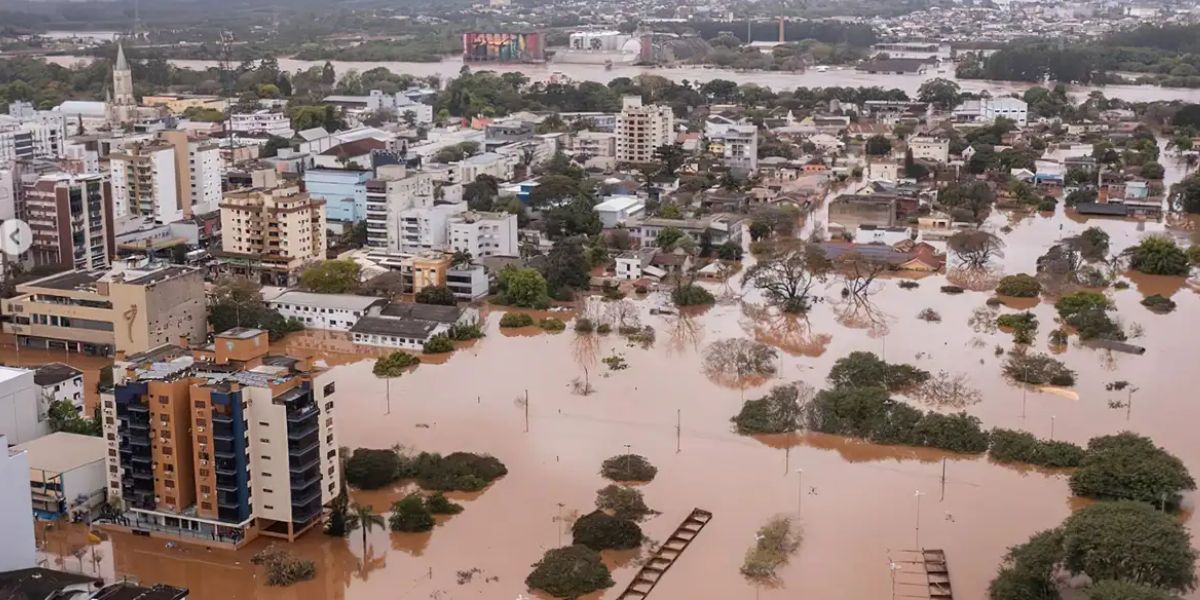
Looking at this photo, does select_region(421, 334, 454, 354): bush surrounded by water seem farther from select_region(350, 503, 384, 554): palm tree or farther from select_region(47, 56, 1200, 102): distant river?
select_region(47, 56, 1200, 102): distant river

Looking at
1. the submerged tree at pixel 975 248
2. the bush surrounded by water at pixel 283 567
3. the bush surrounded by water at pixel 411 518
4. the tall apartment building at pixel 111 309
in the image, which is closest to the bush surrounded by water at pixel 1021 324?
the submerged tree at pixel 975 248

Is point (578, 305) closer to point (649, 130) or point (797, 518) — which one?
point (797, 518)

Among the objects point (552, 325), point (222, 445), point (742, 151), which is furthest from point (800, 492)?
point (742, 151)

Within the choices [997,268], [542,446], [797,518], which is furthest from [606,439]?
[997,268]

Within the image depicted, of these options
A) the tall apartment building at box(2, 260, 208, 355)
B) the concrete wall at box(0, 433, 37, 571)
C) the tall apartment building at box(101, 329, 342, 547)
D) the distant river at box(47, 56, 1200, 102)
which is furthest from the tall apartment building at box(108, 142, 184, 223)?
the distant river at box(47, 56, 1200, 102)

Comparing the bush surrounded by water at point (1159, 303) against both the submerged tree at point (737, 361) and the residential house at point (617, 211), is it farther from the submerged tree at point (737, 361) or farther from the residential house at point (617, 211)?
the residential house at point (617, 211)

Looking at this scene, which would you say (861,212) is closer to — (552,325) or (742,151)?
(742,151)
